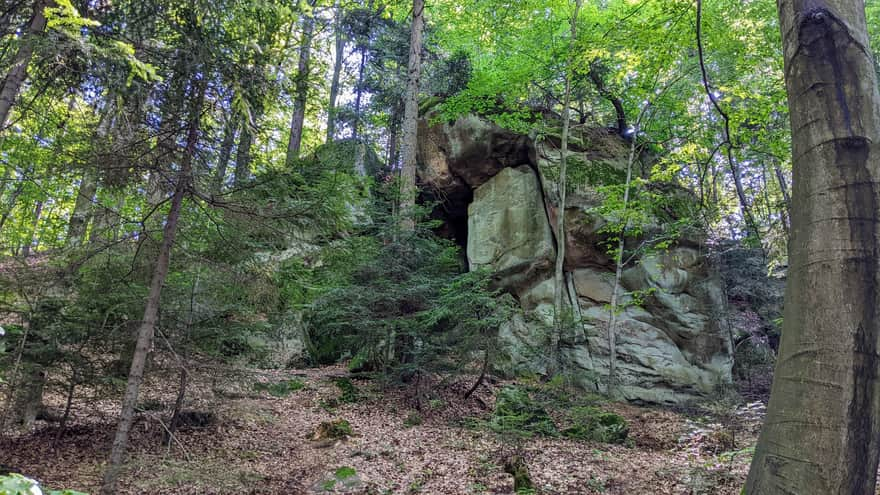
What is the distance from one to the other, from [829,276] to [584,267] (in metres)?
12.4

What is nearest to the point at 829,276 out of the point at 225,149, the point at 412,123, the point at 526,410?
the point at 225,149

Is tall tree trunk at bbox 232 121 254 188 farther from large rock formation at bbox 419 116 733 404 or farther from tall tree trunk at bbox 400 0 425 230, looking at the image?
large rock formation at bbox 419 116 733 404

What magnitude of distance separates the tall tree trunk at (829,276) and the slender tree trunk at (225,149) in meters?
5.27

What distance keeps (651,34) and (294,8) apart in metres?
4.98

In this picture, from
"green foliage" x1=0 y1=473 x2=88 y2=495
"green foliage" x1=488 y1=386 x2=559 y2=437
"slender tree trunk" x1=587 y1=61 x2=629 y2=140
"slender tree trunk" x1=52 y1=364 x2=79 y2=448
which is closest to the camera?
"green foliage" x1=0 y1=473 x2=88 y2=495

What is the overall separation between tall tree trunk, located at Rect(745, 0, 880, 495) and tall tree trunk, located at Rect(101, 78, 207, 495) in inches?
211

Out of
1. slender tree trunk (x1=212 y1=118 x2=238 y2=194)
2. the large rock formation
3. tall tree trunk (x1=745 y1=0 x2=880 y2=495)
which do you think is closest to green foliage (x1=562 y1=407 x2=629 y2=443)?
the large rock formation

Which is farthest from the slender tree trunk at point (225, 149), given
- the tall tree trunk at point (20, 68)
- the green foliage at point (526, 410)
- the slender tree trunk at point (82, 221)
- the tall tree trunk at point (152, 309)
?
the green foliage at point (526, 410)

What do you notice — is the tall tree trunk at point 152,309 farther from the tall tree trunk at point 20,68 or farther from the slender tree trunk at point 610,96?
the slender tree trunk at point 610,96

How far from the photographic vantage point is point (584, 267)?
46.1 ft

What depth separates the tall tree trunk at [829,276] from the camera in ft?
6.25

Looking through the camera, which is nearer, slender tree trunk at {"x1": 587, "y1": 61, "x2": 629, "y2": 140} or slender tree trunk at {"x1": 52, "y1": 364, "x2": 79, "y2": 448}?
slender tree trunk at {"x1": 52, "y1": 364, "x2": 79, "y2": 448}

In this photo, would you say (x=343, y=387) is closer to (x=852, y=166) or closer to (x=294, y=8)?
(x=294, y=8)

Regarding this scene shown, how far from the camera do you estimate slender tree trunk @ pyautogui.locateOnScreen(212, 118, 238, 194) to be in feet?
17.1
